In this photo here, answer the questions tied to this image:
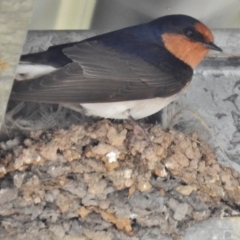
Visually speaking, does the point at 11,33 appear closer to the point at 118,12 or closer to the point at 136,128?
the point at 136,128

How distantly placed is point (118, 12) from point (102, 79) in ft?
2.09

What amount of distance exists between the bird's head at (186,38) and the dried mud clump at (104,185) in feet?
1.20

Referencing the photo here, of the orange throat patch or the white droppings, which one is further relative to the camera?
the orange throat patch

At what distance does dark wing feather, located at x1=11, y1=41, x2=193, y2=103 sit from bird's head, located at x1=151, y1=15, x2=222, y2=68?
6 centimetres

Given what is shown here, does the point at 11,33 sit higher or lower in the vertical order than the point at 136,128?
higher

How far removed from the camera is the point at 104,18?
11.8ft

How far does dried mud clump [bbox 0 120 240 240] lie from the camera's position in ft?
10.1

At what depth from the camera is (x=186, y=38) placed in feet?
11.1

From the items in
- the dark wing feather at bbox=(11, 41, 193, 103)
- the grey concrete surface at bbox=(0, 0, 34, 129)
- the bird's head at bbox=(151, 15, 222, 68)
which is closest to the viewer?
the grey concrete surface at bbox=(0, 0, 34, 129)

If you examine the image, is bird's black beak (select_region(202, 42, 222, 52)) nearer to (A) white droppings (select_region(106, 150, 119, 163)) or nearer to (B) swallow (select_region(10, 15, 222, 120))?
(B) swallow (select_region(10, 15, 222, 120))

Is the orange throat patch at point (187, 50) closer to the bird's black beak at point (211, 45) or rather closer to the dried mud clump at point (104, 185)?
the bird's black beak at point (211, 45)

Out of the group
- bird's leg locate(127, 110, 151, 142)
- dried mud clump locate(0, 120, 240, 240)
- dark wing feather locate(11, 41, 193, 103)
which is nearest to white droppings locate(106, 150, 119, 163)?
dried mud clump locate(0, 120, 240, 240)

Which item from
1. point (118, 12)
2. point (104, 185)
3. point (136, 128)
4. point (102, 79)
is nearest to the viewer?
point (102, 79)

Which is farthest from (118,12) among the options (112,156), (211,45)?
(112,156)
